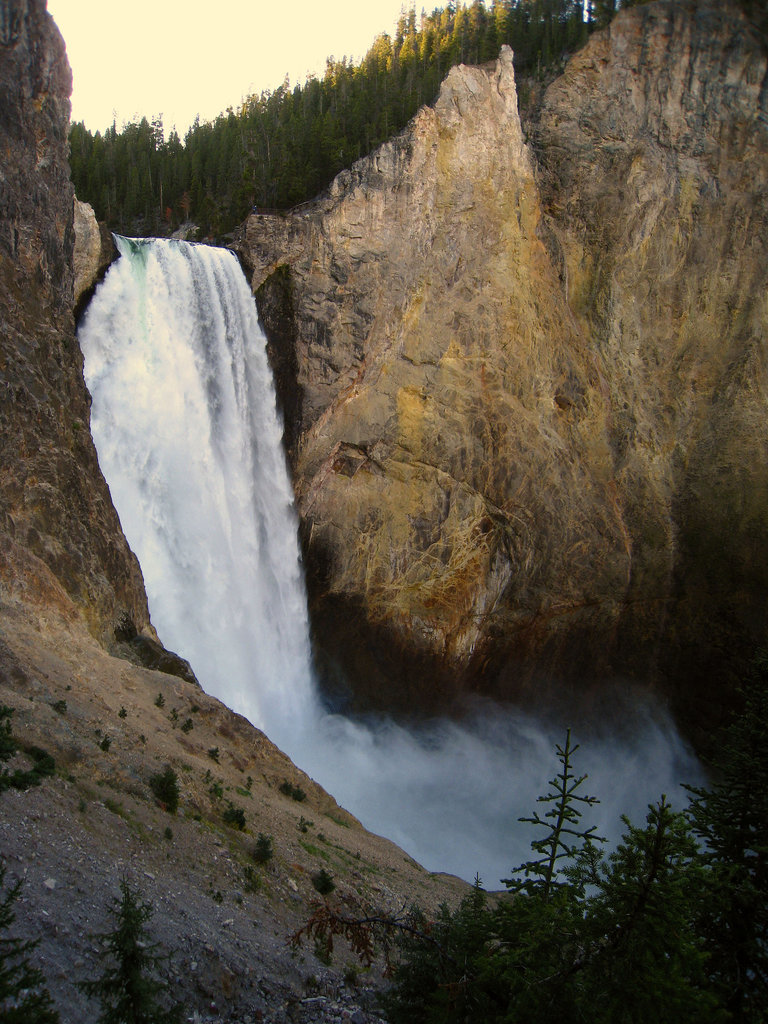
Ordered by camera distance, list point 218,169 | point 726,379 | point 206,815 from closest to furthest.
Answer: point 206,815 → point 726,379 → point 218,169

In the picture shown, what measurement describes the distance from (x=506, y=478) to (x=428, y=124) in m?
14.0

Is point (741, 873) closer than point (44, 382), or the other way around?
point (741, 873)

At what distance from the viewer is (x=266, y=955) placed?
809 cm

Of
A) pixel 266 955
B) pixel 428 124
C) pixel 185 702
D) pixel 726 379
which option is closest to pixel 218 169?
pixel 428 124

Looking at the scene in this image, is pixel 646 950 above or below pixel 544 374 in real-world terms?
below

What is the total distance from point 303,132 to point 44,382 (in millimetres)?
25028

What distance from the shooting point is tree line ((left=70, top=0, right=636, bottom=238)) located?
3127 centimetres

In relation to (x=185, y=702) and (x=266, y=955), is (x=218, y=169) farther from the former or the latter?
(x=266, y=955)

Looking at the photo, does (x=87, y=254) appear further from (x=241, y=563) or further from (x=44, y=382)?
(x=241, y=563)

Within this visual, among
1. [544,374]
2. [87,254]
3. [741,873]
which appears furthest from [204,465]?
[741,873]

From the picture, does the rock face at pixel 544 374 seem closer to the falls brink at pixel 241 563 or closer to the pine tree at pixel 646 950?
the falls brink at pixel 241 563

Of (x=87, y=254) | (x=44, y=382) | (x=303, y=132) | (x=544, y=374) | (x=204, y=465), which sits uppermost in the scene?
(x=303, y=132)

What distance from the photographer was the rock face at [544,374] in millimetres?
26375

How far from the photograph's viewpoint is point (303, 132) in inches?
1390
